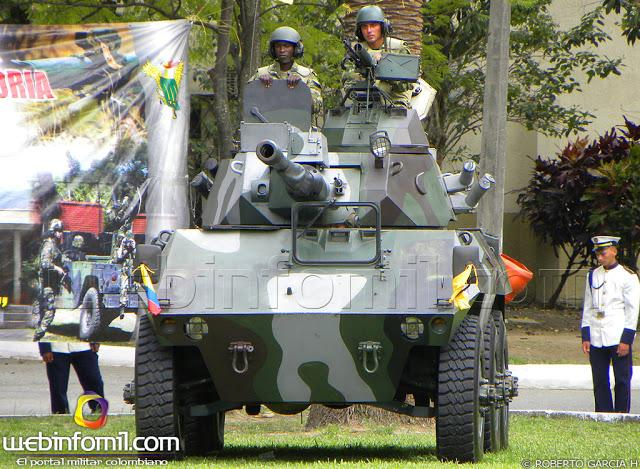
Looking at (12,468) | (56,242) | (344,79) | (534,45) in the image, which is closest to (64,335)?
(56,242)

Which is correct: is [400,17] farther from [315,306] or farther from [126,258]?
[315,306]

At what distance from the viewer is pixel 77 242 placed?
12.7 meters

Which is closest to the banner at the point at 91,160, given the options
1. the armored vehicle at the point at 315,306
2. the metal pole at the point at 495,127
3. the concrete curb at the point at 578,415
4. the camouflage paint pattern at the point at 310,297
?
the concrete curb at the point at 578,415

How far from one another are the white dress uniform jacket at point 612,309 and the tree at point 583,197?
7.48 metres

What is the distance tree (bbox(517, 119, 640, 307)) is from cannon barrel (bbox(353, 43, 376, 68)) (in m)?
10.8

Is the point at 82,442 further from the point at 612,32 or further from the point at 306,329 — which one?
the point at 612,32

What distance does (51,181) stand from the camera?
41.9ft

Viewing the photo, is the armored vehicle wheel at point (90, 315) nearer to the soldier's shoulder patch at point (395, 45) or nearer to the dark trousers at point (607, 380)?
the soldier's shoulder patch at point (395, 45)

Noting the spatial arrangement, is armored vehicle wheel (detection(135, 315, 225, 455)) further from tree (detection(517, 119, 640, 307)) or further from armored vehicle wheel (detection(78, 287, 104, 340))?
tree (detection(517, 119, 640, 307))

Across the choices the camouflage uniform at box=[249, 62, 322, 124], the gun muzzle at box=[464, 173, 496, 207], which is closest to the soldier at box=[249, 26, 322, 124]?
the camouflage uniform at box=[249, 62, 322, 124]

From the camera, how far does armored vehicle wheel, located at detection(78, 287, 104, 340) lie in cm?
1276

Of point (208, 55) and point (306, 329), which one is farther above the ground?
point (208, 55)

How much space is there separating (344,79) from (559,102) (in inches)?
499

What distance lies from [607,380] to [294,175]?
5.49m
